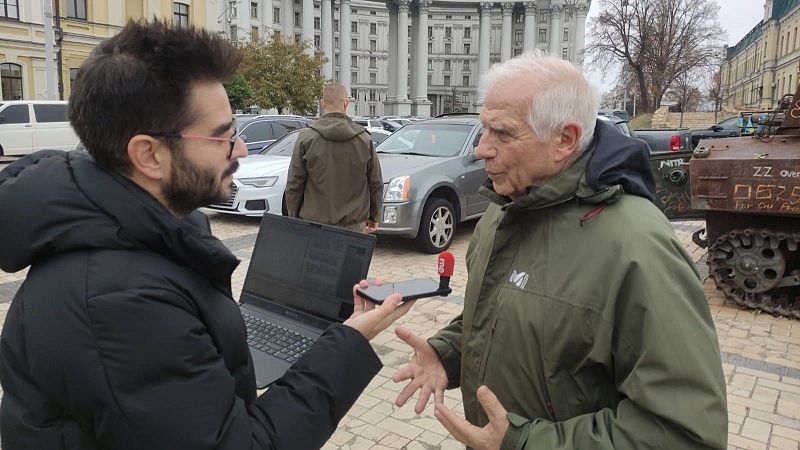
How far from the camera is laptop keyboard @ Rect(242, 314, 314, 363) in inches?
92.4

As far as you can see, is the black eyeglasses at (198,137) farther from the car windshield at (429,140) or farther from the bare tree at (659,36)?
the bare tree at (659,36)

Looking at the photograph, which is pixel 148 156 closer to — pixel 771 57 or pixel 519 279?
pixel 519 279

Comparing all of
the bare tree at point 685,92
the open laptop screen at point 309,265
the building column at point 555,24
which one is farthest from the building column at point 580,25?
the open laptop screen at point 309,265

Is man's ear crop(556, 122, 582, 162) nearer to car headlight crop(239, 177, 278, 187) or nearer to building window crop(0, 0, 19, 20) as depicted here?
car headlight crop(239, 177, 278, 187)

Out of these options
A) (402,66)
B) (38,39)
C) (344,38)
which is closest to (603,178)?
(38,39)

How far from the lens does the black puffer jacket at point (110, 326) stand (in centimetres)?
129

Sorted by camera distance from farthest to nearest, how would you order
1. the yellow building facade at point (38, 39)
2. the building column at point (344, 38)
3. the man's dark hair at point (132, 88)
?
the building column at point (344, 38) → the yellow building facade at point (38, 39) → the man's dark hair at point (132, 88)

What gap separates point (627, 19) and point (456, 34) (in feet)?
208

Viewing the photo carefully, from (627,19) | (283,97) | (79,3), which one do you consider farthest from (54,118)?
(627,19)

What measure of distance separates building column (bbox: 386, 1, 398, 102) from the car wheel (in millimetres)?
79989

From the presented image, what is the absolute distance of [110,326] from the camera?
129 centimetres

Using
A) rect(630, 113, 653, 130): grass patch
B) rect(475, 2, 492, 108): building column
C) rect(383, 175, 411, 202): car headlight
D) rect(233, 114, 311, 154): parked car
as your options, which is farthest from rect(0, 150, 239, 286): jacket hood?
rect(475, 2, 492, 108): building column

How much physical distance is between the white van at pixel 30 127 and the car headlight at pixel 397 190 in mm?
16364

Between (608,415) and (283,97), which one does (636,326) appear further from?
(283,97)
